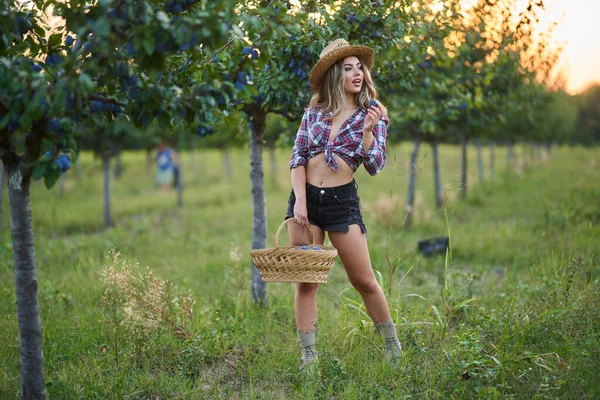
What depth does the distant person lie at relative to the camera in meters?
17.5

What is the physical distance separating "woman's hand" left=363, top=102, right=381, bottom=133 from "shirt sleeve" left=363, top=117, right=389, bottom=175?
5.4 inches

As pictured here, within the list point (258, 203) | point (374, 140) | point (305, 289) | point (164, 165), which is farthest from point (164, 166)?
point (374, 140)

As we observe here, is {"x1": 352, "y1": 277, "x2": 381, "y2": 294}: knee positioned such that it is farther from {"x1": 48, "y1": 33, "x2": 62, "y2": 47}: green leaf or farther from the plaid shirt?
{"x1": 48, "y1": 33, "x2": 62, "y2": 47}: green leaf

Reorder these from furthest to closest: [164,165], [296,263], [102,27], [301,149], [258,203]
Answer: [164,165] < [258,203] < [301,149] < [296,263] < [102,27]

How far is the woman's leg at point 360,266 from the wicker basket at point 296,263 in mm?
250

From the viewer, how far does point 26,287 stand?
2.66m

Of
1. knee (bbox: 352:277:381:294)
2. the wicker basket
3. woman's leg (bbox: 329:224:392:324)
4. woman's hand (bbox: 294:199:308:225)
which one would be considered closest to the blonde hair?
woman's hand (bbox: 294:199:308:225)

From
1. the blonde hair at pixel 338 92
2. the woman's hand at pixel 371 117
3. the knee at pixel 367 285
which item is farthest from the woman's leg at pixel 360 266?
the blonde hair at pixel 338 92

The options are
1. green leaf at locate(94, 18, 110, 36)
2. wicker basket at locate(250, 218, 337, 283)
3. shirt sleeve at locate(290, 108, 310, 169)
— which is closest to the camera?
green leaf at locate(94, 18, 110, 36)

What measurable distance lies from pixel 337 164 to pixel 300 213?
15.6 inches

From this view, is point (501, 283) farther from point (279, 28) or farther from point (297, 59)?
point (279, 28)

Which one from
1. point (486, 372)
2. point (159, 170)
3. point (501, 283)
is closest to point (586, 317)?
point (486, 372)

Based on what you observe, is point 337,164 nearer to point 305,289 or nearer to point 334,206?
point 334,206

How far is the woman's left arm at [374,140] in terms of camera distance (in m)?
3.12
